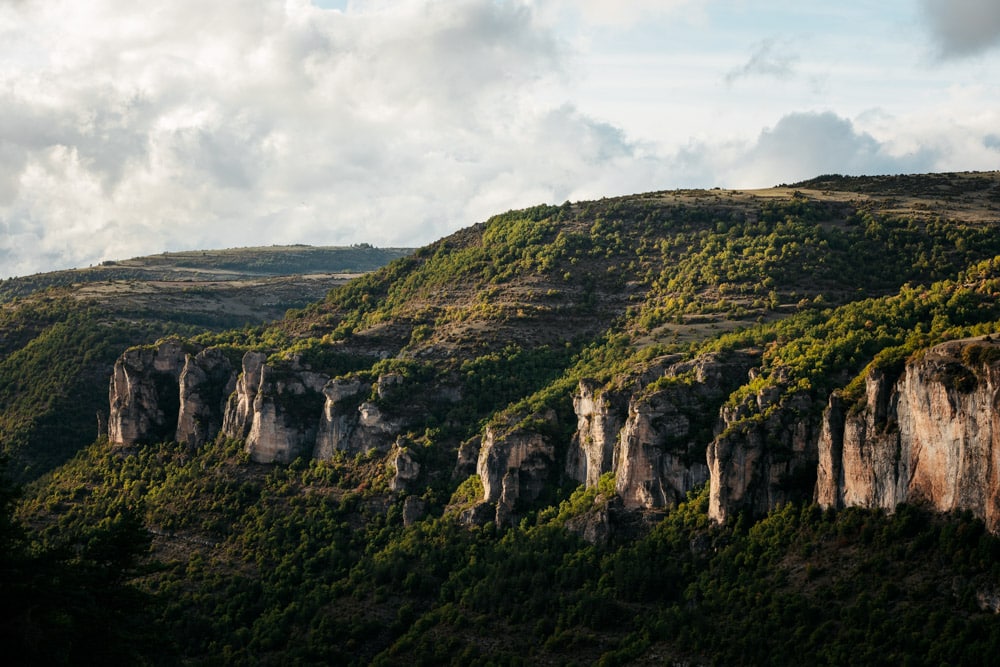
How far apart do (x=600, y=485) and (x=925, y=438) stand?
148 ft

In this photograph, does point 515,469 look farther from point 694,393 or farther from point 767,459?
point 767,459

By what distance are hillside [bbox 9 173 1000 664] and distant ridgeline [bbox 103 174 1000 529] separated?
386mm

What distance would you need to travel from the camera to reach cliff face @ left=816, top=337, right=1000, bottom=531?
107 m

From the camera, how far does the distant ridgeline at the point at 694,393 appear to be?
4678 inches

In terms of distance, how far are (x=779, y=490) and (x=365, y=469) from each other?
207 ft

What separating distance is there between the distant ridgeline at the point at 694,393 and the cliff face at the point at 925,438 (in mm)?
188

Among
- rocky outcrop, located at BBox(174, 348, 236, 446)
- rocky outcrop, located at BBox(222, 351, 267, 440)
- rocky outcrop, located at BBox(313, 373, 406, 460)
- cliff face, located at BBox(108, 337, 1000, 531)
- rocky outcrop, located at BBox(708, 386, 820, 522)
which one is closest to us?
cliff face, located at BBox(108, 337, 1000, 531)

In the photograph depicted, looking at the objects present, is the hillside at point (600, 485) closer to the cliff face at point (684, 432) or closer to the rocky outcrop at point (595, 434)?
the cliff face at point (684, 432)

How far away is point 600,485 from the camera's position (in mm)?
150375

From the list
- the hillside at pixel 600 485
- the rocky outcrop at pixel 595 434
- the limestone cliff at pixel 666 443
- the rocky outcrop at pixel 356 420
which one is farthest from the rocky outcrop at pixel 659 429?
the rocky outcrop at pixel 356 420

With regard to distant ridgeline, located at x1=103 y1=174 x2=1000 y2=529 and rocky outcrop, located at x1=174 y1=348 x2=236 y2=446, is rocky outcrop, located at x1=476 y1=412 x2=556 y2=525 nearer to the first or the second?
distant ridgeline, located at x1=103 y1=174 x2=1000 y2=529

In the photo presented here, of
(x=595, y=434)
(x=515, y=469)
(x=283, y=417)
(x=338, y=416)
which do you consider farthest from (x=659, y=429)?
(x=283, y=417)

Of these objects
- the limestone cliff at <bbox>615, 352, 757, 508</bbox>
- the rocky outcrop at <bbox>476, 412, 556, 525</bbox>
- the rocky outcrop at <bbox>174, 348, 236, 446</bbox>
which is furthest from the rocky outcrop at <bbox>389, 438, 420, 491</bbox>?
the rocky outcrop at <bbox>174, 348, 236, 446</bbox>

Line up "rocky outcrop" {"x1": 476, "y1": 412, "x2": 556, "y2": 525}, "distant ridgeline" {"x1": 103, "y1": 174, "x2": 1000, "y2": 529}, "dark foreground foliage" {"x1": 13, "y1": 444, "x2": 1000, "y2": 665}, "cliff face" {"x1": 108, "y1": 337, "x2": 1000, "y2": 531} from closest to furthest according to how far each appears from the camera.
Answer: "dark foreground foliage" {"x1": 13, "y1": 444, "x2": 1000, "y2": 665}, "cliff face" {"x1": 108, "y1": 337, "x2": 1000, "y2": 531}, "distant ridgeline" {"x1": 103, "y1": 174, "x2": 1000, "y2": 529}, "rocky outcrop" {"x1": 476, "y1": 412, "x2": 556, "y2": 525}
